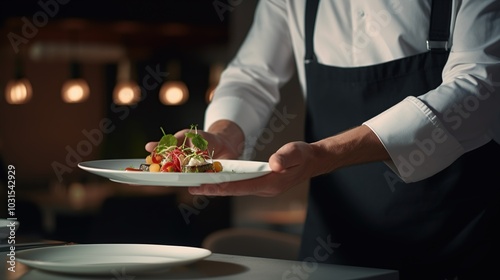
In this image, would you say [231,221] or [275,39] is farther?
[231,221]

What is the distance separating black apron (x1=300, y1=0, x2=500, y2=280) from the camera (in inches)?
66.5

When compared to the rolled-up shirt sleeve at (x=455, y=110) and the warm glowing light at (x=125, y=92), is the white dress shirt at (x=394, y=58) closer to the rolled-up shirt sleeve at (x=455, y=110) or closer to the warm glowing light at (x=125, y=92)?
the rolled-up shirt sleeve at (x=455, y=110)

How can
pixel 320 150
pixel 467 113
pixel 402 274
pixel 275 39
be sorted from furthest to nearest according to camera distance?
pixel 275 39
pixel 402 274
pixel 467 113
pixel 320 150

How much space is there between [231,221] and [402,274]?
324 cm

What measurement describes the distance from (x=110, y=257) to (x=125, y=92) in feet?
11.6

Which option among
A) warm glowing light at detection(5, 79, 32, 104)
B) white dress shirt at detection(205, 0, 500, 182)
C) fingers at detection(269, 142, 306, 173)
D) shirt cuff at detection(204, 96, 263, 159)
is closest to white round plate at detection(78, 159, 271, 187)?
fingers at detection(269, 142, 306, 173)

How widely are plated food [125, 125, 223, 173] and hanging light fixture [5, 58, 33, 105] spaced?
119 inches

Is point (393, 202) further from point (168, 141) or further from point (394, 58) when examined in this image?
point (168, 141)

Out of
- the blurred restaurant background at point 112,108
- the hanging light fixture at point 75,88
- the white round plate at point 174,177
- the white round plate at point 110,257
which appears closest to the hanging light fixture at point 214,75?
the blurred restaurant background at point 112,108

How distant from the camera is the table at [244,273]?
103 cm

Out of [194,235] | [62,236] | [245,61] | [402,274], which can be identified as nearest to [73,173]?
[62,236]

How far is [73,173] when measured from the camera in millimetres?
4504

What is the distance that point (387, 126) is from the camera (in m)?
1.52

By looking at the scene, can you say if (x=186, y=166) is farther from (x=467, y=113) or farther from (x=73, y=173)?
(x=73, y=173)
